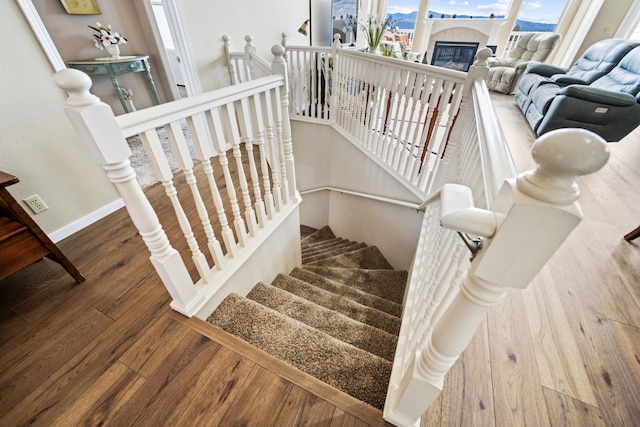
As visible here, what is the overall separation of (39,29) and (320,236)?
307cm

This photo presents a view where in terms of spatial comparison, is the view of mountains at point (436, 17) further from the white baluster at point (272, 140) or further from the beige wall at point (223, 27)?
the white baluster at point (272, 140)

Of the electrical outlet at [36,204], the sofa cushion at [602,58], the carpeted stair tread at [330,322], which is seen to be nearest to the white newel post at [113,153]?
the carpeted stair tread at [330,322]

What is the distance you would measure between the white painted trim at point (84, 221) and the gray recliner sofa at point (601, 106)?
4259mm

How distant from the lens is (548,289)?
1.40m

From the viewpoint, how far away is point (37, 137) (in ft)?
5.03

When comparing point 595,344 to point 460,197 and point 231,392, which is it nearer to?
point 460,197

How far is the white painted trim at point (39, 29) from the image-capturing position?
1.37 m

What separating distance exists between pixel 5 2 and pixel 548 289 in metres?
3.21

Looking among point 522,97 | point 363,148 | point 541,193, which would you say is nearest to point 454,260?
point 541,193

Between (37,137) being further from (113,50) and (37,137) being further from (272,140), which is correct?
(113,50)

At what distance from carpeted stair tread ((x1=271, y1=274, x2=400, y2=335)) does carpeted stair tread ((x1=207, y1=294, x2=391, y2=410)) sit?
1.41 ft

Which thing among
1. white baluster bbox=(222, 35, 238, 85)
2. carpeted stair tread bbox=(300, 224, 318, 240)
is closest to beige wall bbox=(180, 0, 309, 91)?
white baluster bbox=(222, 35, 238, 85)

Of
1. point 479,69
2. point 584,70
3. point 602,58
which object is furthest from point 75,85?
point 584,70

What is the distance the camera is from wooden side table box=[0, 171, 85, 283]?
1.13 metres
